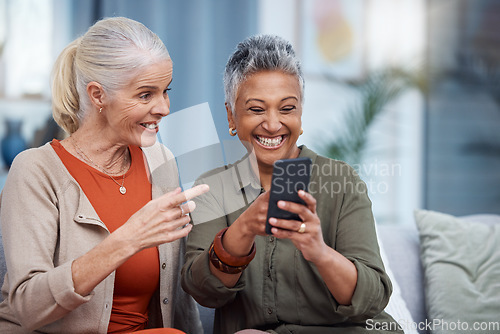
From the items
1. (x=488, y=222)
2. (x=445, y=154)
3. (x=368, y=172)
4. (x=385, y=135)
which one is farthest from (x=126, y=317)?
(x=445, y=154)

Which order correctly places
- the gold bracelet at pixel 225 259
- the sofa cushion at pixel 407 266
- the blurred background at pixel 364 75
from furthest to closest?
the blurred background at pixel 364 75 → the sofa cushion at pixel 407 266 → the gold bracelet at pixel 225 259

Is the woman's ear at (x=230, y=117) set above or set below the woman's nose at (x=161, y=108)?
below

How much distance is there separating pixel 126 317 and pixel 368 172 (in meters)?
2.27

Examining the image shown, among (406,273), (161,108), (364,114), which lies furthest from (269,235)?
(364,114)

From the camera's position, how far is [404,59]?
3.32 metres

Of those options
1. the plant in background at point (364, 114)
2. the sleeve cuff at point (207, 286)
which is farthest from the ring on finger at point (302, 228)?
the plant in background at point (364, 114)

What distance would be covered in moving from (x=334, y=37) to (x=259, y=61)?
2.19 metres

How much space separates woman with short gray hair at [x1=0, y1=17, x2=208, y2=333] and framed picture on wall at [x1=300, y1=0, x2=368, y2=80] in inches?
81.3

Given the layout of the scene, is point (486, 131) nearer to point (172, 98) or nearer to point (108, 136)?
point (172, 98)

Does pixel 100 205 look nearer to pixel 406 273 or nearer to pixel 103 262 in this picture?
pixel 103 262

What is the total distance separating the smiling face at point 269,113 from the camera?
1.30 metres

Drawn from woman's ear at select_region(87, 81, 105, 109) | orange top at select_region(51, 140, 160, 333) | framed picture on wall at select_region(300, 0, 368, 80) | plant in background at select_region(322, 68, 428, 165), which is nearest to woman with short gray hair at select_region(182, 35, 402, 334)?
orange top at select_region(51, 140, 160, 333)

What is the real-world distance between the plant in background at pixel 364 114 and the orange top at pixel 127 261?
177cm

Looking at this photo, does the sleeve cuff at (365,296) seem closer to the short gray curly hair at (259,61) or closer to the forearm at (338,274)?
the forearm at (338,274)
